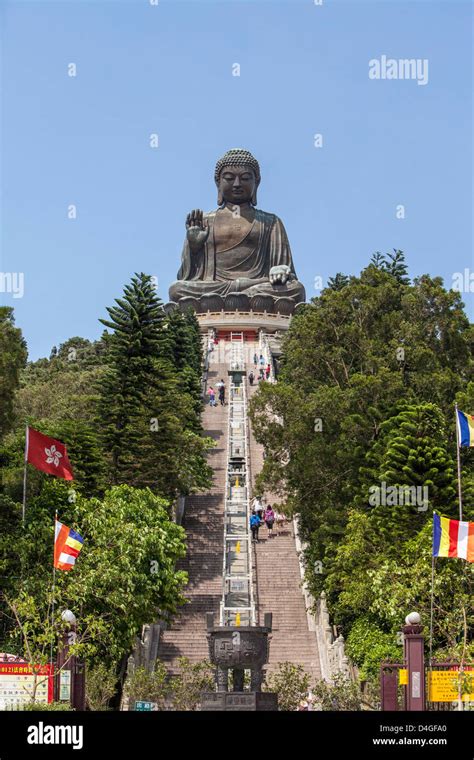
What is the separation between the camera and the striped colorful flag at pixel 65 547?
77.0ft

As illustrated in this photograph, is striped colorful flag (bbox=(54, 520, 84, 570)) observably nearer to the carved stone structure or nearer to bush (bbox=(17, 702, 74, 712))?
the carved stone structure

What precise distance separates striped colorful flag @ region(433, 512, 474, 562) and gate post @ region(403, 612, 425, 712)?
8.60ft

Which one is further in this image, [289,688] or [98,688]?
[289,688]

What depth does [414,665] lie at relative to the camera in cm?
Result: 1927

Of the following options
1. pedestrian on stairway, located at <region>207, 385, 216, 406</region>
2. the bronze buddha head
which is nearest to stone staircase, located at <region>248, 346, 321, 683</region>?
pedestrian on stairway, located at <region>207, 385, 216, 406</region>

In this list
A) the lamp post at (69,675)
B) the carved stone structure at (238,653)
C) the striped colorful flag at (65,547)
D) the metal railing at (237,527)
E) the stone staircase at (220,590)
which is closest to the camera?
the lamp post at (69,675)

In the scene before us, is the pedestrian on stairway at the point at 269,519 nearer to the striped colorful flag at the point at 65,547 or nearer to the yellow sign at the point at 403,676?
the striped colorful flag at the point at 65,547

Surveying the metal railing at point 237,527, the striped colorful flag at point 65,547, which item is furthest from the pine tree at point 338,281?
the striped colorful flag at point 65,547

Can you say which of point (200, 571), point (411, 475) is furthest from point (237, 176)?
point (411, 475)

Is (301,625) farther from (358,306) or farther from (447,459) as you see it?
(358,306)

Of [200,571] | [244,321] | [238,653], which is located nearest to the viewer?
[238,653]

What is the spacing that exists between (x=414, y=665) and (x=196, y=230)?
54870 mm

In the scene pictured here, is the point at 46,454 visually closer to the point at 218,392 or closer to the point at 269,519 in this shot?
the point at 269,519

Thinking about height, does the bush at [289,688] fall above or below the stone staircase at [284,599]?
below
